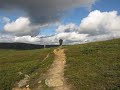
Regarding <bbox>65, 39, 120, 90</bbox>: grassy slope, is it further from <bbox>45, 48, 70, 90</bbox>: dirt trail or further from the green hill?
<bbox>45, 48, 70, 90</bbox>: dirt trail

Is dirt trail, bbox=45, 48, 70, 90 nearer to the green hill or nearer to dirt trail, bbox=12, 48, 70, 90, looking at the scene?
dirt trail, bbox=12, 48, 70, 90

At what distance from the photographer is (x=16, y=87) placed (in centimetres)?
3956

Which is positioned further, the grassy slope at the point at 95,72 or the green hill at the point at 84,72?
the green hill at the point at 84,72

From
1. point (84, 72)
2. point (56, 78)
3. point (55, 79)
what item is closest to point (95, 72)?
point (84, 72)

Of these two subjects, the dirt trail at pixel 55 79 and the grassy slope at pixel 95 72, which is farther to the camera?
the dirt trail at pixel 55 79

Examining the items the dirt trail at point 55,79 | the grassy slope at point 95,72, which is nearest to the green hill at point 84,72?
the grassy slope at point 95,72

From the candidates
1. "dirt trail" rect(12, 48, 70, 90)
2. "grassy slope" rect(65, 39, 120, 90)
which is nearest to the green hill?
"grassy slope" rect(65, 39, 120, 90)

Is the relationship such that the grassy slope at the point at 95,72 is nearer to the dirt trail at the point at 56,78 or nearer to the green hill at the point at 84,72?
the green hill at the point at 84,72

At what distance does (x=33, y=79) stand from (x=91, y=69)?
9.01m

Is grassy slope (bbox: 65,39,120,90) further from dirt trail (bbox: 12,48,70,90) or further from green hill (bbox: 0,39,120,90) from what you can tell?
dirt trail (bbox: 12,48,70,90)

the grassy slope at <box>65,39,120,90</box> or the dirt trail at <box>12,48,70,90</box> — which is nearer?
the grassy slope at <box>65,39,120,90</box>

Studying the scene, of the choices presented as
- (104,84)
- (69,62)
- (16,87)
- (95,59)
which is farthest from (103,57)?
(16,87)

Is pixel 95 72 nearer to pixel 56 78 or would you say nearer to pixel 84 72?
pixel 84 72

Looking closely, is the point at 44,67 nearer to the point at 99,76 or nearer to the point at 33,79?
the point at 33,79
